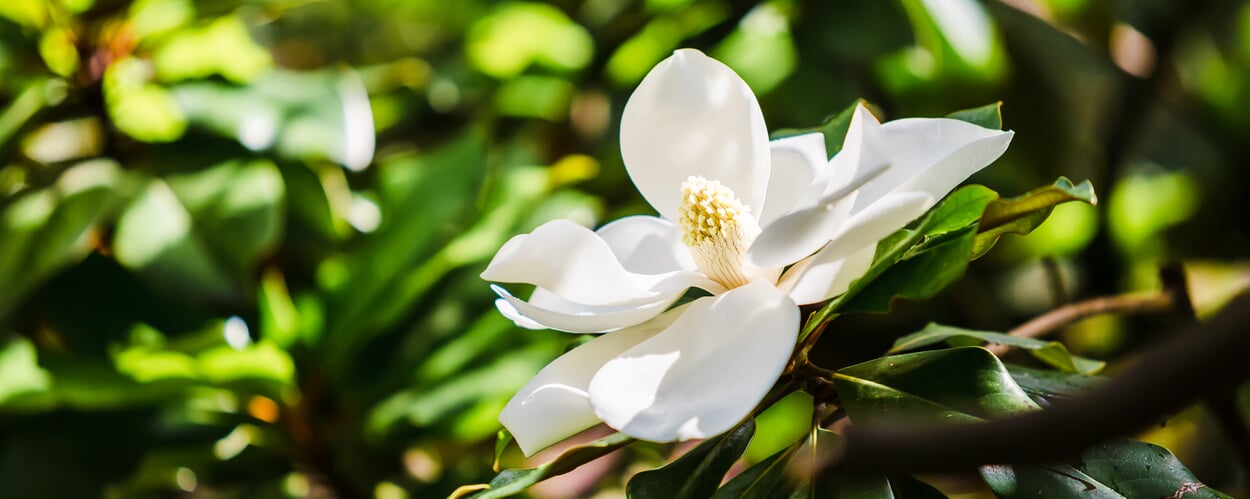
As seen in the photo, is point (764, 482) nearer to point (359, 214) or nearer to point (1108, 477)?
point (1108, 477)

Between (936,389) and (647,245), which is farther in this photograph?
(647,245)

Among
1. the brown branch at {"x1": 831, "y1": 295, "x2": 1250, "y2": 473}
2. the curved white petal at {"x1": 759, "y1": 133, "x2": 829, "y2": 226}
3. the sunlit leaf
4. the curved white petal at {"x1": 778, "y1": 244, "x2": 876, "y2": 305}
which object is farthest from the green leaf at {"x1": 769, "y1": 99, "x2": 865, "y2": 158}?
the sunlit leaf

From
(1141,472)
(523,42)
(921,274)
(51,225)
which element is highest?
(523,42)

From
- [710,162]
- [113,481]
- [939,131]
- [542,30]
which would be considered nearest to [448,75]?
[542,30]

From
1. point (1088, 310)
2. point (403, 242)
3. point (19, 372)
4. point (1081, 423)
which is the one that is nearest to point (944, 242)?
point (1081, 423)

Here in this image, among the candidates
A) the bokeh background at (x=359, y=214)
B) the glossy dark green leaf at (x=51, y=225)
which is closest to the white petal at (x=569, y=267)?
the bokeh background at (x=359, y=214)

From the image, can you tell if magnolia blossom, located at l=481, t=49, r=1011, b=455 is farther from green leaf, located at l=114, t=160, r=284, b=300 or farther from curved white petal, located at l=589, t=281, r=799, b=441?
green leaf, located at l=114, t=160, r=284, b=300
